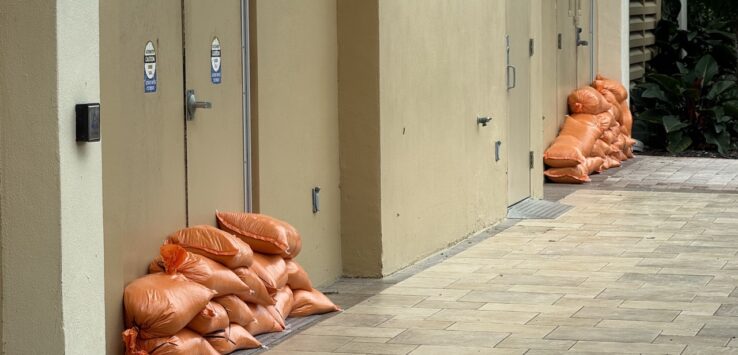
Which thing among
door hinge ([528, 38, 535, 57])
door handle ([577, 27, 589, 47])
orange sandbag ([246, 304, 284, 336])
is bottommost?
orange sandbag ([246, 304, 284, 336])

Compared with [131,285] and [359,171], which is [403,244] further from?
[131,285]

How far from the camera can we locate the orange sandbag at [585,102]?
1516 cm

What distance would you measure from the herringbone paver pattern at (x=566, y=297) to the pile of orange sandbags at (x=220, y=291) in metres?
0.20

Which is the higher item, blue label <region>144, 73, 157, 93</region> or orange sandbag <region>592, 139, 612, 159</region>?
blue label <region>144, 73, 157, 93</region>

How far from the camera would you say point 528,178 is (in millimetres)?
12617

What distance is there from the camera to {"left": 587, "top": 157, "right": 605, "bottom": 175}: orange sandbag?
14578 mm

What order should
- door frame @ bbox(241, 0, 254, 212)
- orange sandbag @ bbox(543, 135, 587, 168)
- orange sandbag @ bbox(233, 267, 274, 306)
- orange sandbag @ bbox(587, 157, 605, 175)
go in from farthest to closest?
orange sandbag @ bbox(587, 157, 605, 175) → orange sandbag @ bbox(543, 135, 587, 168) → door frame @ bbox(241, 0, 254, 212) → orange sandbag @ bbox(233, 267, 274, 306)

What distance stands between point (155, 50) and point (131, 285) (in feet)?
3.69

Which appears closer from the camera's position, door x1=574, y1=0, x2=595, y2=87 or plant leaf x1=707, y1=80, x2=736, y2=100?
door x1=574, y1=0, x2=595, y2=87

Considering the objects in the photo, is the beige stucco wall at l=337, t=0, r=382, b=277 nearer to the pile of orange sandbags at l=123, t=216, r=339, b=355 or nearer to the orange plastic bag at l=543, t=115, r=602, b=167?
the pile of orange sandbags at l=123, t=216, r=339, b=355

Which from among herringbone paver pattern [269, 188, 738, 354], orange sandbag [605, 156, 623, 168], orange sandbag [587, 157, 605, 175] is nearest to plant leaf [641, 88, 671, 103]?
orange sandbag [605, 156, 623, 168]

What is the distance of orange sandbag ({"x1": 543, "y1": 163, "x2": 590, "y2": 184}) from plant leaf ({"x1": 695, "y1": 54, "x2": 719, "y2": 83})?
368 centimetres

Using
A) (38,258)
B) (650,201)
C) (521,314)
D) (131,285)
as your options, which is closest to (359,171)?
(521,314)

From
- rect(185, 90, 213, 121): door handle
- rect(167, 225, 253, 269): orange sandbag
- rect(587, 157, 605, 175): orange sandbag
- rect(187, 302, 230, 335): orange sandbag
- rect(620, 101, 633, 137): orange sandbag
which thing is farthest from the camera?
rect(620, 101, 633, 137): orange sandbag
